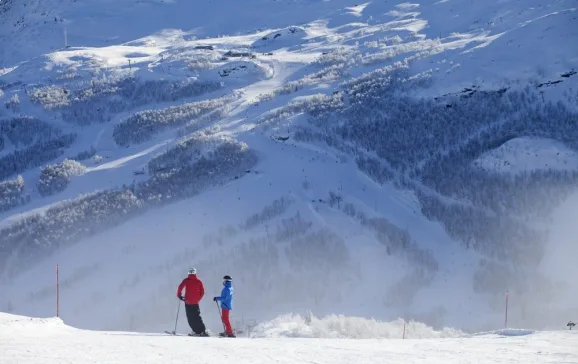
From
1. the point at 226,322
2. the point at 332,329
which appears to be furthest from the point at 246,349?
the point at 332,329

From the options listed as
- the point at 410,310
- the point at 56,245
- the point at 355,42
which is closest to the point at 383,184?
the point at 410,310

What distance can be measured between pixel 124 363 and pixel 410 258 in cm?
3148

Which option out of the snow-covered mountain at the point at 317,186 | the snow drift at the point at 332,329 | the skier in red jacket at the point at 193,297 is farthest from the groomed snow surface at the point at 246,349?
the snow-covered mountain at the point at 317,186

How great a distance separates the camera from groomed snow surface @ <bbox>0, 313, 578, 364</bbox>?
13.5 metres

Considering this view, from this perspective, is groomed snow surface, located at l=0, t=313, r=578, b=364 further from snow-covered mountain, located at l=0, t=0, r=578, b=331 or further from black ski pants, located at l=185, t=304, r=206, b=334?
snow-covered mountain, located at l=0, t=0, r=578, b=331

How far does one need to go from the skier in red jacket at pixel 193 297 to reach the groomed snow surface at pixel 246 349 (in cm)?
223

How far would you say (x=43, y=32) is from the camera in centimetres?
13025

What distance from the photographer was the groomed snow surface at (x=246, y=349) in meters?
Result: 13.5

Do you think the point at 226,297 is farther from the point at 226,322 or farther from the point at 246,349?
the point at 246,349

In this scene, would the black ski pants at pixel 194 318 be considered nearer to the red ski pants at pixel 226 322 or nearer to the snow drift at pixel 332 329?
the red ski pants at pixel 226 322

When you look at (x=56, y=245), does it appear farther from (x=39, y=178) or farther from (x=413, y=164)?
(x=413, y=164)

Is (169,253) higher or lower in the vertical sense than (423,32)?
lower

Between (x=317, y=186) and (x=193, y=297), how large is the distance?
1199 inches

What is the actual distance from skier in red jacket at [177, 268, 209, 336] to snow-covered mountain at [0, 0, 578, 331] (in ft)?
38.2
